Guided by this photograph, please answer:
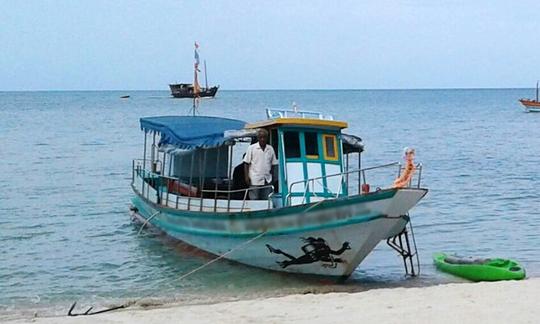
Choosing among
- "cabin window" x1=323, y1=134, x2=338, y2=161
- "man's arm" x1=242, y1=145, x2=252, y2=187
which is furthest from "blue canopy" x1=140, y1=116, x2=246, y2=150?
"cabin window" x1=323, y1=134, x2=338, y2=161

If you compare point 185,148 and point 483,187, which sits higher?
point 185,148

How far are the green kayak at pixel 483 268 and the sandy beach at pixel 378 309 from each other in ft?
7.64

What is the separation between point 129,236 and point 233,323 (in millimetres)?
10131

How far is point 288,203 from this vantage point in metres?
13.3

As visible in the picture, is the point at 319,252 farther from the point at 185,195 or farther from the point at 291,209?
the point at 185,195

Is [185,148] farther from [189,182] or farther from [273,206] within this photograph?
[273,206]

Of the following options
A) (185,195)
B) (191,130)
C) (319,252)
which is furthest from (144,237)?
(319,252)

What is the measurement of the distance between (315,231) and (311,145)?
1864 mm

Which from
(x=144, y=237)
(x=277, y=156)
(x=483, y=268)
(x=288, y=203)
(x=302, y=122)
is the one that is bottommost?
(x=144, y=237)

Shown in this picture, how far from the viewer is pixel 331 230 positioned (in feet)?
40.7

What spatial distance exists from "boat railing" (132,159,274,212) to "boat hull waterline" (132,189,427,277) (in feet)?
1.26

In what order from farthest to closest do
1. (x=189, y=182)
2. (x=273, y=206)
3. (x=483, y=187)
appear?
(x=483, y=187)
(x=189, y=182)
(x=273, y=206)

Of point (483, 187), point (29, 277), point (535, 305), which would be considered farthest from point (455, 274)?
point (483, 187)

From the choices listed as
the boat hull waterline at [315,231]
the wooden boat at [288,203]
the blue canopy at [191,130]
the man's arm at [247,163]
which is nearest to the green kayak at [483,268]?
the wooden boat at [288,203]
